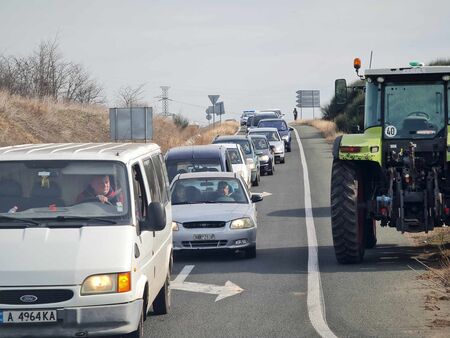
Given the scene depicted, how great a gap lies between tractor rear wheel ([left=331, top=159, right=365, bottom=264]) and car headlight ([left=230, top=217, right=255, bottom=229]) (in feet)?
5.76

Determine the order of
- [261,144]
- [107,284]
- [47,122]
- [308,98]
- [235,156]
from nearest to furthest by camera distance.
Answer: [107,284] → [235,156] → [261,144] → [47,122] → [308,98]

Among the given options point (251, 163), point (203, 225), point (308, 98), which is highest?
point (308, 98)

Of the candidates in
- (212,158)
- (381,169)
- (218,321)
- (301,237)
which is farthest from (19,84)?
(218,321)

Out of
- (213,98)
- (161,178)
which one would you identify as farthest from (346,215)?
(213,98)

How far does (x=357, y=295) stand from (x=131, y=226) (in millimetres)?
4739

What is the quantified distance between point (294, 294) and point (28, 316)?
534 centimetres

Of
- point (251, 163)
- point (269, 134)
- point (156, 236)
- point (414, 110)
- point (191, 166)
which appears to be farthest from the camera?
point (269, 134)

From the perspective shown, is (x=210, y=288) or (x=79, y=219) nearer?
(x=79, y=219)

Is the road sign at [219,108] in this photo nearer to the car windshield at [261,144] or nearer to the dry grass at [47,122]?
the dry grass at [47,122]

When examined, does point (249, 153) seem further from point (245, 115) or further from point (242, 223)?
point (245, 115)

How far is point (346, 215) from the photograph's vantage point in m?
16.8

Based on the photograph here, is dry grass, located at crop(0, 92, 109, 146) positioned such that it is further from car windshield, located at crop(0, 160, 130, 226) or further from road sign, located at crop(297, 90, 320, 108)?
road sign, located at crop(297, 90, 320, 108)

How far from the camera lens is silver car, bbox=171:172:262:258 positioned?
704 inches

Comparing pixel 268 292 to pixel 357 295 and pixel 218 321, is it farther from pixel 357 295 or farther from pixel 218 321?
pixel 218 321
